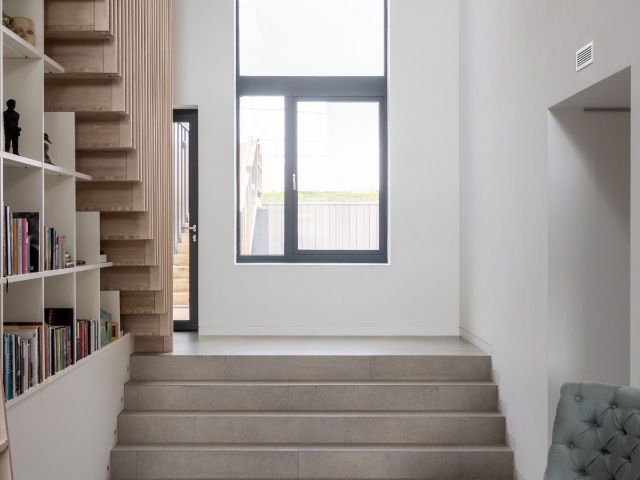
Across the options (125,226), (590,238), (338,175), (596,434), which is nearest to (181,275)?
(338,175)

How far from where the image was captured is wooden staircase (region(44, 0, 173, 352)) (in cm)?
392

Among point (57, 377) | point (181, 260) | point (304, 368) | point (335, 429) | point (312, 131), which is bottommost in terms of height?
point (335, 429)

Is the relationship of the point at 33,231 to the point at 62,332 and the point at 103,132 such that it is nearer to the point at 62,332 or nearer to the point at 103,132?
the point at 62,332

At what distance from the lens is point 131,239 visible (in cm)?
482

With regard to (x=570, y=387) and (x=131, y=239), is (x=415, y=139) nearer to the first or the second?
(x=131, y=239)

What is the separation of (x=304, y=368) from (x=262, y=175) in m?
2.27

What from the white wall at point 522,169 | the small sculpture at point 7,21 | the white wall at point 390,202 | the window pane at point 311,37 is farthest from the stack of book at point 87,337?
the window pane at point 311,37

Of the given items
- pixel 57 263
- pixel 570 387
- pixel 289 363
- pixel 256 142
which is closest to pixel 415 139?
pixel 256 142

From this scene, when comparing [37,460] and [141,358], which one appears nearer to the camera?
[37,460]

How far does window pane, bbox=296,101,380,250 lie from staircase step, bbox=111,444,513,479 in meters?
2.51

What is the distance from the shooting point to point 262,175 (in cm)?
678

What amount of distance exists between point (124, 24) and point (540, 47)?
243 cm

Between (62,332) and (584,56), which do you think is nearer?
(584,56)

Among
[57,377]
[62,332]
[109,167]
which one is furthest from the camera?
[109,167]
